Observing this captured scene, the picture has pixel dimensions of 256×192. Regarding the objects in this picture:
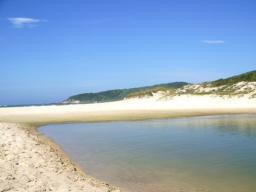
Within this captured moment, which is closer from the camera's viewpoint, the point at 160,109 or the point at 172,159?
the point at 172,159

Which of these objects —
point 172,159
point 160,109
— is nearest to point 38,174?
point 172,159

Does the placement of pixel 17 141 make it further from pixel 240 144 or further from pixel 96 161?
pixel 240 144

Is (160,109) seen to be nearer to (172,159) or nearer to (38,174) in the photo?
(172,159)

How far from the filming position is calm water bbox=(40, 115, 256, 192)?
40.2 feet

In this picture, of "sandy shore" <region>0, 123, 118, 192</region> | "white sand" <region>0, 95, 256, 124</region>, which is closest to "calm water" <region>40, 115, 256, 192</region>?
"sandy shore" <region>0, 123, 118, 192</region>

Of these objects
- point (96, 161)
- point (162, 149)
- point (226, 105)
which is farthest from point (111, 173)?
point (226, 105)

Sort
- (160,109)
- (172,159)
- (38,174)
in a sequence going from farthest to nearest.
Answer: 1. (160,109)
2. (172,159)
3. (38,174)

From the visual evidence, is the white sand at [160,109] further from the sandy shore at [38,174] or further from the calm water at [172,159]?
the sandy shore at [38,174]

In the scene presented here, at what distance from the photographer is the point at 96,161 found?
16.9 metres

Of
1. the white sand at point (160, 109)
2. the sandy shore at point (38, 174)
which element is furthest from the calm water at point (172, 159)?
the white sand at point (160, 109)

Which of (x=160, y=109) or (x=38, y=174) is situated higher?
(x=160, y=109)

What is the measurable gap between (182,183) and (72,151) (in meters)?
9.15

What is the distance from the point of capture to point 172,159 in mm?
16359

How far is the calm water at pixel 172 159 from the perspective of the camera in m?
12.3
